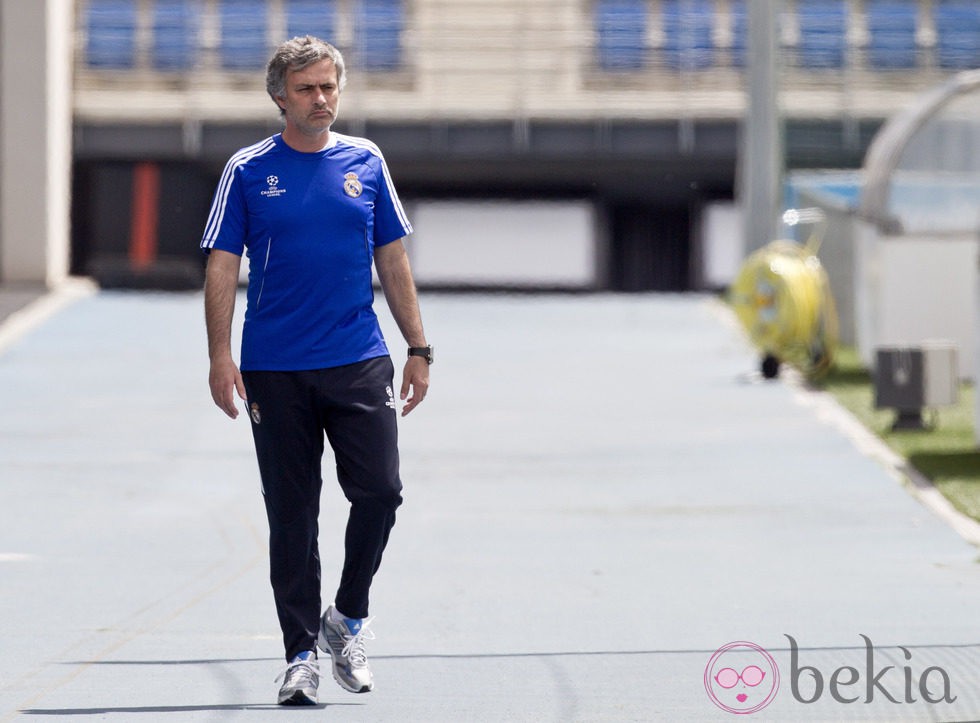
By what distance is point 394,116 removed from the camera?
35.7 meters

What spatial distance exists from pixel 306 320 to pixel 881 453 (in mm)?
8073

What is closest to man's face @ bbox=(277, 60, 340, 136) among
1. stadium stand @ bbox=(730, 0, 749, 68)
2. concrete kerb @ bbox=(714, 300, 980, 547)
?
concrete kerb @ bbox=(714, 300, 980, 547)

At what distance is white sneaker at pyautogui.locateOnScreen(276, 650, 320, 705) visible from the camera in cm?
600

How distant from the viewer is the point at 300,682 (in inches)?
236

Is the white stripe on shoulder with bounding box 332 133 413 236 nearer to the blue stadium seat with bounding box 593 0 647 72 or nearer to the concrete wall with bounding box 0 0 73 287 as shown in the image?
the concrete wall with bounding box 0 0 73 287

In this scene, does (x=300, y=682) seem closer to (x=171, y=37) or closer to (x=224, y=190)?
(x=224, y=190)

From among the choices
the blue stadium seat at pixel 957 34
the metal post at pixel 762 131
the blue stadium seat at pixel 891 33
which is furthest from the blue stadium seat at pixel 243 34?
the metal post at pixel 762 131

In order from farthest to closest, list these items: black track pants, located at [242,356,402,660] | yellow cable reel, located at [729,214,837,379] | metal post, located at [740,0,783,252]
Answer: metal post, located at [740,0,783,252], yellow cable reel, located at [729,214,837,379], black track pants, located at [242,356,402,660]

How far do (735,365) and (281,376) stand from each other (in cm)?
1544

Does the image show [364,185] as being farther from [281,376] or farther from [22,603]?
[22,603]

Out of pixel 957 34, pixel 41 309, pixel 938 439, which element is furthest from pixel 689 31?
pixel 938 439

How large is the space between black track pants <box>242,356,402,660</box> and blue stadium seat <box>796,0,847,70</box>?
35.7 meters

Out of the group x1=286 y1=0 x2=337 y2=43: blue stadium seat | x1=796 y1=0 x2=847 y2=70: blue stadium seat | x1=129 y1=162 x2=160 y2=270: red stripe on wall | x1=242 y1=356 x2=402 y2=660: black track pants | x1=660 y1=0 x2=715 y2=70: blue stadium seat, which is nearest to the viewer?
x1=242 y1=356 x2=402 y2=660: black track pants

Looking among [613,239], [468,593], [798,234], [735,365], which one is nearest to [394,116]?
[613,239]
